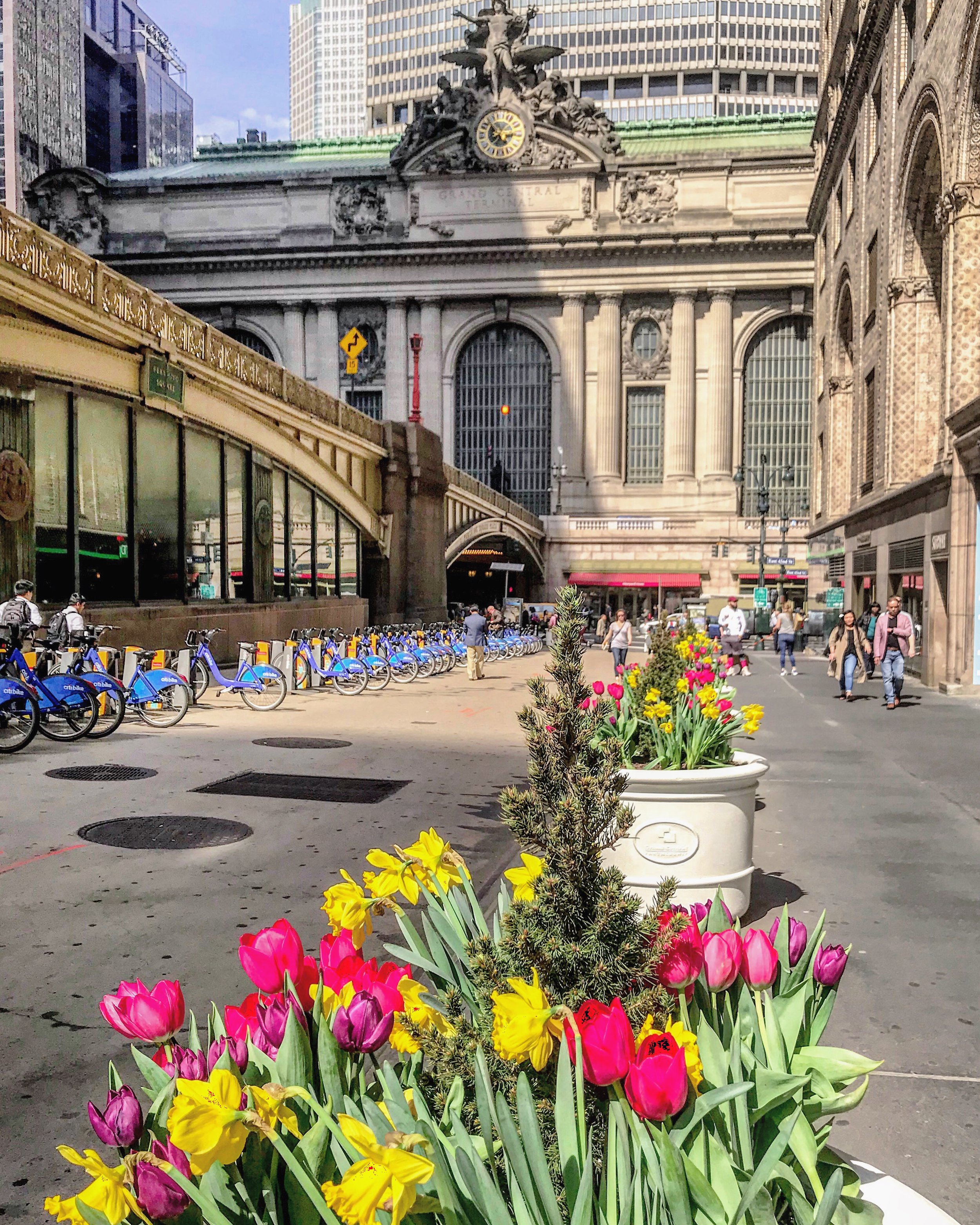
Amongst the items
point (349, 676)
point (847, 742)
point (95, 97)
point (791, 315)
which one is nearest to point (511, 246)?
point (791, 315)

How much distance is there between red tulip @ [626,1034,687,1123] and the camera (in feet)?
5.54

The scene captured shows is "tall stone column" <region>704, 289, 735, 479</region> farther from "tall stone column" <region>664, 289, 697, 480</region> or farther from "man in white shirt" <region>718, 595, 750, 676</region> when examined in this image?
"man in white shirt" <region>718, 595, 750, 676</region>

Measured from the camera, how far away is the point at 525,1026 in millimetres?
1797

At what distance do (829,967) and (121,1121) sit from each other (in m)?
1.41

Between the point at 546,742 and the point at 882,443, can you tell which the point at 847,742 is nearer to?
the point at 546,742

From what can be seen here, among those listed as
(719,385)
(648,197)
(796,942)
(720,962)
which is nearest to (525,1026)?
(720,962)

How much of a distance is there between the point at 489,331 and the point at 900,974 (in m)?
74.1

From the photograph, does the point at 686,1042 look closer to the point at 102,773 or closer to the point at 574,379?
the point at 102,773

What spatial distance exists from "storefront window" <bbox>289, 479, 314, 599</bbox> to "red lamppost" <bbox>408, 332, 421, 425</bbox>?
8.98 meters

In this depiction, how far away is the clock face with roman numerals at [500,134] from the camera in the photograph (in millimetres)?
74000

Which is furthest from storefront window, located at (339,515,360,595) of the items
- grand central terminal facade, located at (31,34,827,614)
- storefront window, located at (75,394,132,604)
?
grand central terminal facade, located at (31,34,827,614)

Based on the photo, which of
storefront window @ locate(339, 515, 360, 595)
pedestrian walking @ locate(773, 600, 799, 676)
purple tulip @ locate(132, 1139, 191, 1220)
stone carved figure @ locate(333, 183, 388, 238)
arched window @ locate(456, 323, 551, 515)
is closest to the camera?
purple tulip @ locate(132, 1139, 191, 1220)

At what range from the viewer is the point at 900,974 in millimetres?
5145

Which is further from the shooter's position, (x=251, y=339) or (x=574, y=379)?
(x=251, y=339)
